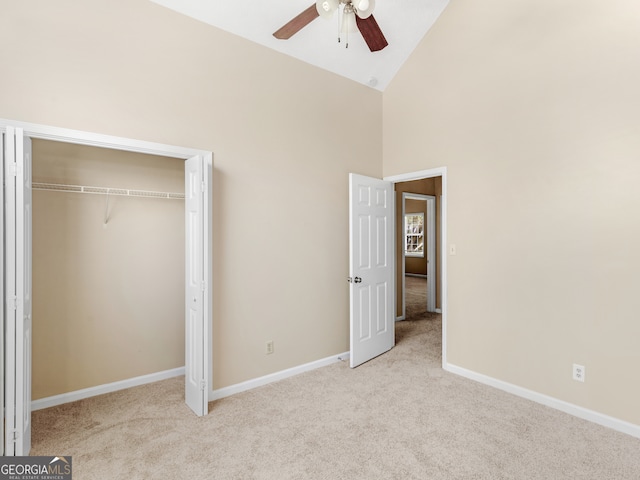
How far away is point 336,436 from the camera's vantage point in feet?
8.05

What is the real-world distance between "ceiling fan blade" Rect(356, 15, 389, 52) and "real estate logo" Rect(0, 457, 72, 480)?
341 cm

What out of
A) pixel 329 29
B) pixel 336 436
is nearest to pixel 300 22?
pixel 329 29

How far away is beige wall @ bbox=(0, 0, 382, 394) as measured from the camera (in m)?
2.36

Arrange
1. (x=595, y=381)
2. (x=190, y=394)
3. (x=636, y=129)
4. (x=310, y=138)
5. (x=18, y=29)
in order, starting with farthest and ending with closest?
1. (x=310, y=138)
2. (x=190, y=394)
3. (x=595, y=381)
4. (x=636, y=129)
5. (x=18, y=29)

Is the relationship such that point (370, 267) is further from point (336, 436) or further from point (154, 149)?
point (154, 149)

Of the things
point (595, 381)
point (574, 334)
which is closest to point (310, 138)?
point (574, 334)

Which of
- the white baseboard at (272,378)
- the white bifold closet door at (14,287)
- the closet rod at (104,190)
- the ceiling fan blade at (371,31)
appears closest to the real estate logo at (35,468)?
the white bifold closet door at (14,287)

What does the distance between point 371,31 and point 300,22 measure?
510mm

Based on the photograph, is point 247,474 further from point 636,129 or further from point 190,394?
point 636,129

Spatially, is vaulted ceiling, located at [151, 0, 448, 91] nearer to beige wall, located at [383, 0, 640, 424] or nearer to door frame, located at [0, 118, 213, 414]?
beige wall, located at [383, 0, 640, 424]

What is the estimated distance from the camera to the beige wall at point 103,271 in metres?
2.89

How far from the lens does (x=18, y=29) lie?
222 cm

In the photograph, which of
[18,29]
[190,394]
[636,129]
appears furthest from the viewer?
[190,394]

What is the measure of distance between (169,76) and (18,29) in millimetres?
913
